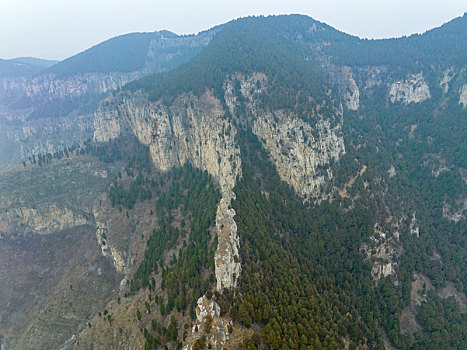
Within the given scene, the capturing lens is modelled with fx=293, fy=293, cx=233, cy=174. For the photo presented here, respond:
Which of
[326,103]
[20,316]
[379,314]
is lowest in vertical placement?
[20,316]

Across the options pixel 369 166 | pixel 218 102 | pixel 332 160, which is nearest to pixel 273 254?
pixel 332 160

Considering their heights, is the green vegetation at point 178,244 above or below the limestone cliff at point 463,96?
below

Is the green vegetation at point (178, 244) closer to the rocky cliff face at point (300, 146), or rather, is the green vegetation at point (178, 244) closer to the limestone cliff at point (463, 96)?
the rocky cliff face at point (300, 146)

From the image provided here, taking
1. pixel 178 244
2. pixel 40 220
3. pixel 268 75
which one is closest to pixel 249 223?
pixel 178 244

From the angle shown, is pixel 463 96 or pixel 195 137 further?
pixel 463 96

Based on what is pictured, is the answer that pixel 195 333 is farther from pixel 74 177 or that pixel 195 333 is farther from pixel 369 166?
pixel 74 177

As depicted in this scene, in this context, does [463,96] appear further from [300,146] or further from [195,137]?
[195,137]

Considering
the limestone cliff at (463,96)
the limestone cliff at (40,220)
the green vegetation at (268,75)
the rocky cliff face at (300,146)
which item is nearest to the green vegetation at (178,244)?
the limestone cliff at (40,220)

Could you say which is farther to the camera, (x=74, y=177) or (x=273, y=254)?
(x=74, y=177)

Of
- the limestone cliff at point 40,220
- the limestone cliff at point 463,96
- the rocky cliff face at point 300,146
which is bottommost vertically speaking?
the limestone cliff at point 40,220
